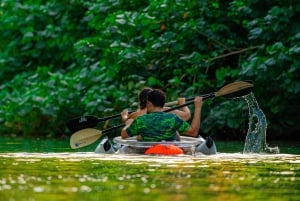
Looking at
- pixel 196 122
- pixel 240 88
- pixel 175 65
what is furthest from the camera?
pixel 175 65

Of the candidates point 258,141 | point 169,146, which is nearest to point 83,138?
point 258,141

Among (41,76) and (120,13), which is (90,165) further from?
(41,76)

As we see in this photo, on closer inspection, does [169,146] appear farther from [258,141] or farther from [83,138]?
[258,141]

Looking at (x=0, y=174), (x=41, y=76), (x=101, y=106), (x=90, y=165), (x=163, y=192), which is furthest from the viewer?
(x=41, y=76)

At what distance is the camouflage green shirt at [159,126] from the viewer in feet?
46.3

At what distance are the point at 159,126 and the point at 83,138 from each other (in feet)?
7.68

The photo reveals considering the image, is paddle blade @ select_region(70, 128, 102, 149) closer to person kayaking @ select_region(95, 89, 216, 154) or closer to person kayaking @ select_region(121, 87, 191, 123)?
person kayaking @ select_region(121, 87, 191, 123)

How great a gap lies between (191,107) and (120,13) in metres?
2.80

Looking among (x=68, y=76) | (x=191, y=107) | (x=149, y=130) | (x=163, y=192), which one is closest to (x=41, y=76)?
(x=68, y=76)

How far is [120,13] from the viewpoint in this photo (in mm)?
23234

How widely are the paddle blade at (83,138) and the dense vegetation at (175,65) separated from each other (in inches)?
178

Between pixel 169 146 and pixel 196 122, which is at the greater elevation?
pixel 196 122

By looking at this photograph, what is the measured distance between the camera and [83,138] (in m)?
16.2

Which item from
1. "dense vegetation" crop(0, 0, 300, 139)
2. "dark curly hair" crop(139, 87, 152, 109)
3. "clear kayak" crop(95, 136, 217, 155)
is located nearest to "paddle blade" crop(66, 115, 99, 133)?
"dark curly hair" crop(139, 87, 152, 109)
